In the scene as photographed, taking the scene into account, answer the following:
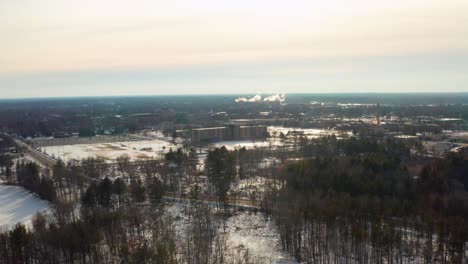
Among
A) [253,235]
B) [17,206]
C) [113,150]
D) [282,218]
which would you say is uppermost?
[282,218]

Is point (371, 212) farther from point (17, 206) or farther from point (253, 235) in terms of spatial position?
point (17, 206)

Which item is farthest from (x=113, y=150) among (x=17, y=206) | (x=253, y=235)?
Answer: (x=253, y=235)

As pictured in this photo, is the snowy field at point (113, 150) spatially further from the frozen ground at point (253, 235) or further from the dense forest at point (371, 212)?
the dense forest at point (371, 212)

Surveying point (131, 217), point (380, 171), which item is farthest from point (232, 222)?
point (380, 171)

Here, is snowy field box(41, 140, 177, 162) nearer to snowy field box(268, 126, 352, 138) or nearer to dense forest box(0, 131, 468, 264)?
dense forest box(0, 131, 468, 264)

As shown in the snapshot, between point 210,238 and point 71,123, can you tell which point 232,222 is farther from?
point 71,123

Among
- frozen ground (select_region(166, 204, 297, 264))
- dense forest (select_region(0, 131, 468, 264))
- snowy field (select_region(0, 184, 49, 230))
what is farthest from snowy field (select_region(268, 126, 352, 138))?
snowy field (select_region(0, 184, 49, 230))
